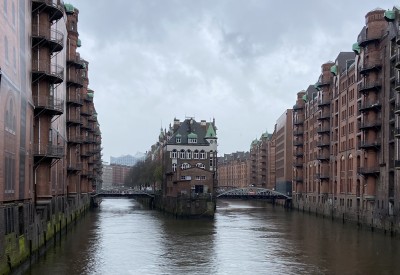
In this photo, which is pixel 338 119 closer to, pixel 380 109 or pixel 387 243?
pixel 380 109

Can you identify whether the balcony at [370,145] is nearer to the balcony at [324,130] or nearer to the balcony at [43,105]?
the balcony at [324,130]

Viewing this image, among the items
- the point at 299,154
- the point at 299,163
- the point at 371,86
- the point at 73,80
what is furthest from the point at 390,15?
the point at 299,163

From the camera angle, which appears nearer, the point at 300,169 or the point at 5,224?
the point at 5,224

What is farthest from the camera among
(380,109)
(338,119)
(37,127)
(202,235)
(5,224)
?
(338,119)

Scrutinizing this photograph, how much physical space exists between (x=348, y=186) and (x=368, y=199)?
11.3 m

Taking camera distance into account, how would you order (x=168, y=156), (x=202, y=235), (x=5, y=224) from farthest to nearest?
(x=168, y=156), (x=202, y=235), (x=5, y=224)

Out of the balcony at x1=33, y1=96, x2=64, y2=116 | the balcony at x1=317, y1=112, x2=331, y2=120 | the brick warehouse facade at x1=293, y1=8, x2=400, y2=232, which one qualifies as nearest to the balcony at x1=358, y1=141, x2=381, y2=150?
the brick warehouse facade at x1=293, y1=8, x2=400, y2=232

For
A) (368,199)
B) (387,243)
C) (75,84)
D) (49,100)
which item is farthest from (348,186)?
(49,100)

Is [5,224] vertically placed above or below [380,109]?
below

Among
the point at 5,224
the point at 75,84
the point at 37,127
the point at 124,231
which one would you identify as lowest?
the point at 124,231

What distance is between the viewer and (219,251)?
4497 cm

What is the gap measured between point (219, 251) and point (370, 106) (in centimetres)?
3029

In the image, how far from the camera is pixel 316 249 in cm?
4669

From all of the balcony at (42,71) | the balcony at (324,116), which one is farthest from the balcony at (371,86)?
the balcony at (42,71)
